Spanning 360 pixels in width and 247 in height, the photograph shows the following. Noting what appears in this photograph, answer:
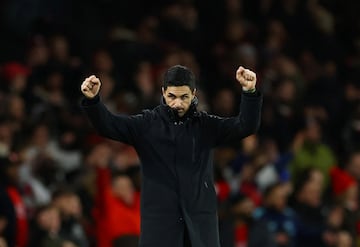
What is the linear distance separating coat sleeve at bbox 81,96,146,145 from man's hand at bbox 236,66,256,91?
2.00 feet

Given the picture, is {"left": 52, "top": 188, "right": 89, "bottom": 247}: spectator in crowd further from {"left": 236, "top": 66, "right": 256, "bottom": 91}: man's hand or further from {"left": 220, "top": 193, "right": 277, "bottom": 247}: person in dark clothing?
{"left": 236, "top": 66, "right": 256, "bottom": 91}: man's hand

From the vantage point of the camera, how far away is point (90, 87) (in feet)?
21.5

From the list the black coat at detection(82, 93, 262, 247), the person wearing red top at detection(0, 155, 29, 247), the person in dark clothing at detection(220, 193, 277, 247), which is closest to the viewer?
the black coat at detection(82, 93, 262, 247)

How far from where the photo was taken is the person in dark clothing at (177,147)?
6594 mm

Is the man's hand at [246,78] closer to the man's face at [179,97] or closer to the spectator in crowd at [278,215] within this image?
the man's face at [179,97]

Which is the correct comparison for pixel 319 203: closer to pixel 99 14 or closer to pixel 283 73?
pixel 283 73

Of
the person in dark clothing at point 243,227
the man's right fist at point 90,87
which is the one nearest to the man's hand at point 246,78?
the man's right fist at point 90,87

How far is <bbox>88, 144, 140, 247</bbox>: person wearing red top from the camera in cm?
1023

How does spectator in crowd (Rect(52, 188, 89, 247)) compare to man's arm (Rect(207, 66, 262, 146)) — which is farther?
spectator in crowd (Rect(52, 188, 89, 247))

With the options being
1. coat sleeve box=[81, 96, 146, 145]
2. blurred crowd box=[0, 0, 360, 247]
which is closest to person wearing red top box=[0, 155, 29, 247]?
blurred crowd box=[0, 0, 360, 247]

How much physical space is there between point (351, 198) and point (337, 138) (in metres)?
2.06

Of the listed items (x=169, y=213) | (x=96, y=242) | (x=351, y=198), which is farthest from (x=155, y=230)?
(x=351, y=198)

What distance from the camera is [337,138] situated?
46.6 feet

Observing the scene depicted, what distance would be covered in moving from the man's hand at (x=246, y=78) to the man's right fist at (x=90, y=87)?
30.4 inches
